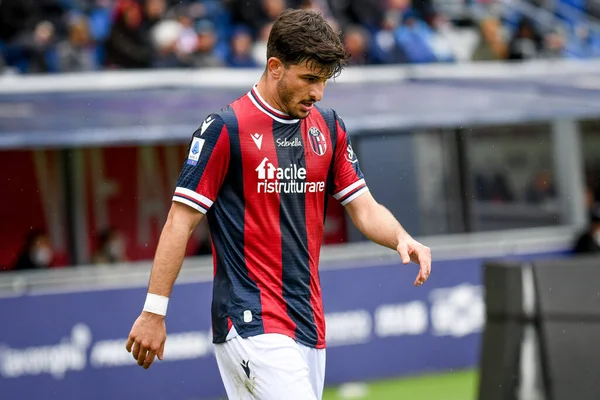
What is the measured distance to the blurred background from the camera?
10.7 metres

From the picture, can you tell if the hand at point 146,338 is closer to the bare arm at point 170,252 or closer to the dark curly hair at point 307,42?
the bare arm at point 170,252

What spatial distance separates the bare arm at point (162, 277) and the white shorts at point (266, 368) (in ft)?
0.97

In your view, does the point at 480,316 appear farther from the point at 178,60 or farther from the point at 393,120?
the point at 178,60

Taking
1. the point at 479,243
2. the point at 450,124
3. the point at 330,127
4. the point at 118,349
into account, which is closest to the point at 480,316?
the point at 479,243

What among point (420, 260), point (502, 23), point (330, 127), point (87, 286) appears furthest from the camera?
point (502, 23)

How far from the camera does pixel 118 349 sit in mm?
10594

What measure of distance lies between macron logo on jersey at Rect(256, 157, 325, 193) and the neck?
0.23m

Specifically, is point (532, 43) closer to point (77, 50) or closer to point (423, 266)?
point (77, 50)

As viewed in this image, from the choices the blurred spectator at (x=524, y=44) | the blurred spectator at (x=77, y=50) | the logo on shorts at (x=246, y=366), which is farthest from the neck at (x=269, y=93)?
the blurred spectator at (x=524, y=44)

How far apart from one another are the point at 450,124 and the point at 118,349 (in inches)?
192

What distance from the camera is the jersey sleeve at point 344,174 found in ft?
15.5

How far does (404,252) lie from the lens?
4383mm

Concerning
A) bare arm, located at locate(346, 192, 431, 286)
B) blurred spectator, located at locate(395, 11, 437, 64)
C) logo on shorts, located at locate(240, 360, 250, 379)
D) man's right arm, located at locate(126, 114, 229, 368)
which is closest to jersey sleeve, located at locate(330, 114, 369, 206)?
bare arm, located at locate(346, 192, 431, 286)

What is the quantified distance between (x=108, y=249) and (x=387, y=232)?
25.7 feet
